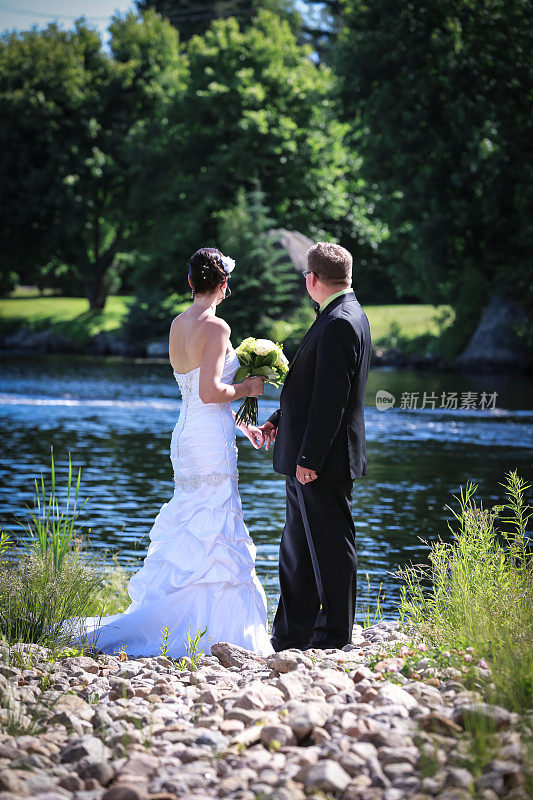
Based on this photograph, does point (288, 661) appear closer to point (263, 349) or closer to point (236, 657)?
point (236, 657)

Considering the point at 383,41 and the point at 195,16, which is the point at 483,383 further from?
the point at 195,16

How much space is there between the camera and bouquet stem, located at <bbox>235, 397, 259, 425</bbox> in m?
6.69

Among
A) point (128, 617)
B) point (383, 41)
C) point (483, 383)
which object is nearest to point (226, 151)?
point (383, 41)

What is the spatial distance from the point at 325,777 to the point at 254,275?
37040 mm

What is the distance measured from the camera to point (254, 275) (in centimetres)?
3984

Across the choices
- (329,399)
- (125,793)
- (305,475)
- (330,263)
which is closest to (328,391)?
(329,399)

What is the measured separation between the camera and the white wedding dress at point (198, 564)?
20.3ft

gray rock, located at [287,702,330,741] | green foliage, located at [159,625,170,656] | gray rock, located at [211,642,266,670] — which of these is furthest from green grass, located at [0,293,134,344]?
gray rock, located at [287,702,330,741]

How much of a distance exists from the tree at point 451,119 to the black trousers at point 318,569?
2946 cm

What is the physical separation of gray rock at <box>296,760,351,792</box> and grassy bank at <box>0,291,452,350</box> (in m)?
31.6

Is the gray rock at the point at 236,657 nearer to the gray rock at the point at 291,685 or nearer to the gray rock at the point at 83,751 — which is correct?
the gray rock at the point at 291,685

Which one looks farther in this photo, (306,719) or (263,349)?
(263,349)

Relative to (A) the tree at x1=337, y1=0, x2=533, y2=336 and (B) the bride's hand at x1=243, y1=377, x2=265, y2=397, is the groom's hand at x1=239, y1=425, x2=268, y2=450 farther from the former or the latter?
(A) the tree at x1=337, y1=0, x2=533, y2=336

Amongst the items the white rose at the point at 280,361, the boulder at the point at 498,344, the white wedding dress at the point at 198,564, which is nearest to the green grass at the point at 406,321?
the boulder at the point at 498,344
